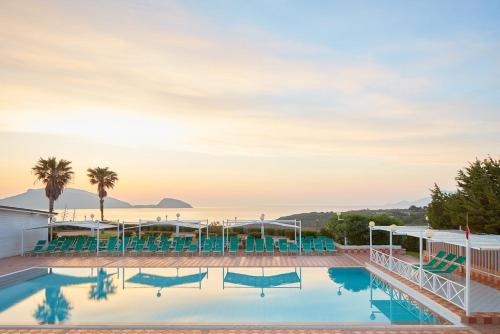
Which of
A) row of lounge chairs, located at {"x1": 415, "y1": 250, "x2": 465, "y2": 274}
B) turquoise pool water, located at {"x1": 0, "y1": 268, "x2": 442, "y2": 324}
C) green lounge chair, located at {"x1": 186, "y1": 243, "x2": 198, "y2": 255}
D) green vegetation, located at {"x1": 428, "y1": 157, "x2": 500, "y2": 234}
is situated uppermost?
green vegetation, located at {"x1": 428, "y1": 157, "x2": 500, "y2": 234}

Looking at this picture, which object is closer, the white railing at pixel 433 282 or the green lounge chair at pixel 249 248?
the white railing at pixel 433 282

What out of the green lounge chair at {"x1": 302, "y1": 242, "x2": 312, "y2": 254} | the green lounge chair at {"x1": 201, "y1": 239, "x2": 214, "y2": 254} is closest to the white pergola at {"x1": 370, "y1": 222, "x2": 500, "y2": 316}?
the green lounge chair at {"x1": 302, "y1": 242, "x2": 312, "y2": 254}

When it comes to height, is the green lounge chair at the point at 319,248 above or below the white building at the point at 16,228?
below

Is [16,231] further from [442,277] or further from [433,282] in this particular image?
[442,277]

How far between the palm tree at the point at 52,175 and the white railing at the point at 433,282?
2225 cm

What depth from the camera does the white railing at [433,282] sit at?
10.8 meters

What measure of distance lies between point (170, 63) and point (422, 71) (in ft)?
31.4

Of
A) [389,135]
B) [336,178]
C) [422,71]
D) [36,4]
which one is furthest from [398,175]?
[36,4]

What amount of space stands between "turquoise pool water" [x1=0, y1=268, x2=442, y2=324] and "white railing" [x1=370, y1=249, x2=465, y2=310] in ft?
2.05

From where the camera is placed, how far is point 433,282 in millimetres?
11961

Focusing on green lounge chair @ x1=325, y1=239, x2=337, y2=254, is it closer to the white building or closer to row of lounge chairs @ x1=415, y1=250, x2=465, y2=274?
row of lounge chairs @ x1=415, y1=250, x2=465, y2=274

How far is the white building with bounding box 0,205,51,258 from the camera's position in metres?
20.4

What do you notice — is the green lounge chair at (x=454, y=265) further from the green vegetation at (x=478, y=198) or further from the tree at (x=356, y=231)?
the tree at (x=356, y=231)

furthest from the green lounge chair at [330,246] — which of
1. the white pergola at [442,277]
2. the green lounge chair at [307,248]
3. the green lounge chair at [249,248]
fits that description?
the white pergola at [442,277]
